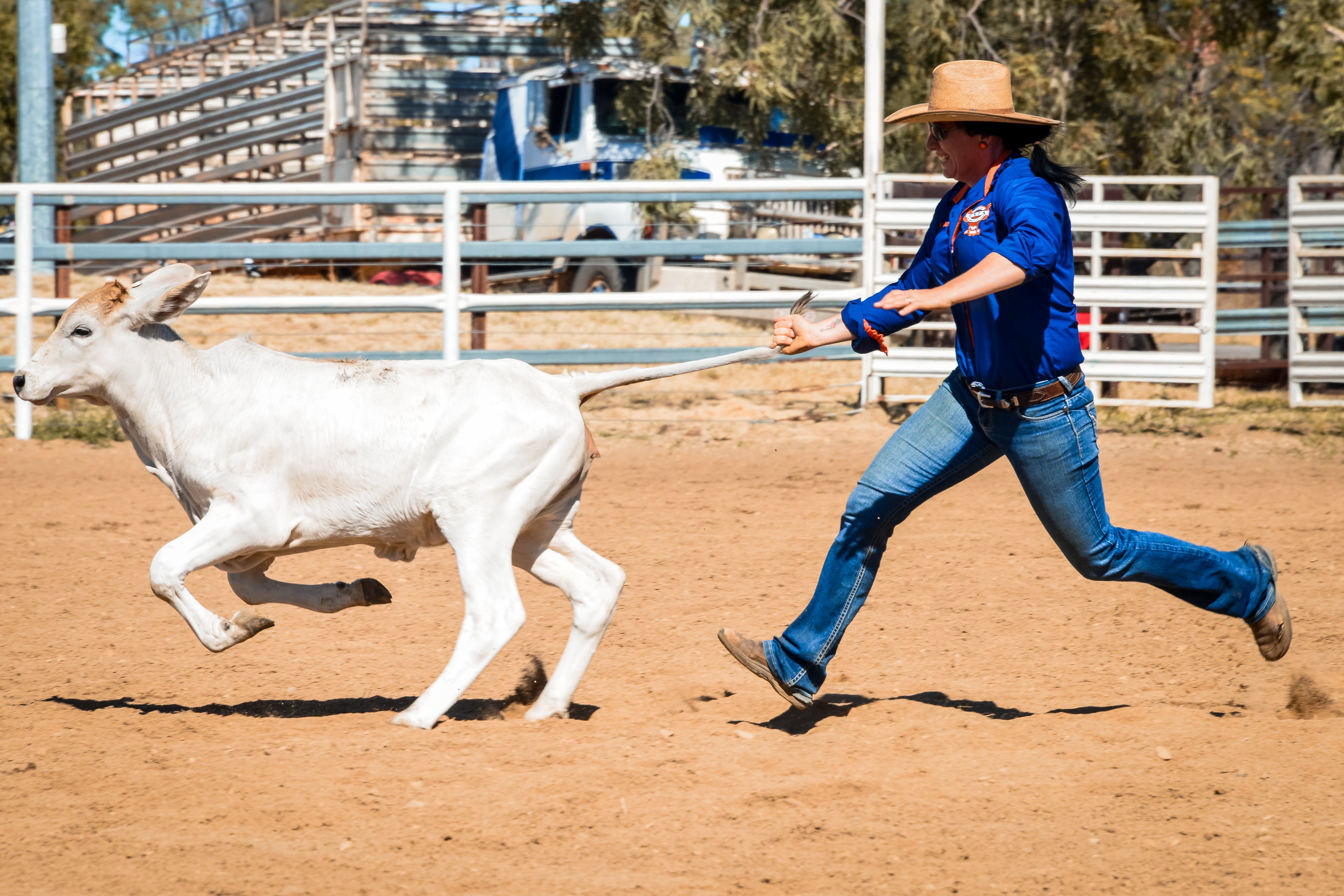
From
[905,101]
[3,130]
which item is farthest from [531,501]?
[3,130]

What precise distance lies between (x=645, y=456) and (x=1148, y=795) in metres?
6.88

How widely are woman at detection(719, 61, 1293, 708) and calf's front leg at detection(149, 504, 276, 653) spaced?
1.52 meters

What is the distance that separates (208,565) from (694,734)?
5.21 feet

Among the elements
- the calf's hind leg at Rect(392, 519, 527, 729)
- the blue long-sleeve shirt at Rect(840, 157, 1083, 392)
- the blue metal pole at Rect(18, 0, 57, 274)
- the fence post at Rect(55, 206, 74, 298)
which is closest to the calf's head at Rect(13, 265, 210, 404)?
the calf's hind leg at Rect(392, 519, 527, 729)

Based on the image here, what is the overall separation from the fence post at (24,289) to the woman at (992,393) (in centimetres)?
777

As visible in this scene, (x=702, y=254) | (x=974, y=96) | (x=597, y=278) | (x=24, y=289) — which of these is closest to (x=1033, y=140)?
(x=974, y=96)

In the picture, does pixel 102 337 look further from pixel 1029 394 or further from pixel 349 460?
pixel 1029 394

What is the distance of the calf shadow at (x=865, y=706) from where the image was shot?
4.67 metres

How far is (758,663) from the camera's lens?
4.66 meters

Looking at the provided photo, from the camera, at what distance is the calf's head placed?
188 inches

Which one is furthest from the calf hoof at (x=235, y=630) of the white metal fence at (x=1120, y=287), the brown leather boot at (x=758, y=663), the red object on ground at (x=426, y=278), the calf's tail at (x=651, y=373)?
the red object on ground at (x=426, y=278)

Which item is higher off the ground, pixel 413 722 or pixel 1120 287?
pixel 1120 287

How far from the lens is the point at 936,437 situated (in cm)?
454

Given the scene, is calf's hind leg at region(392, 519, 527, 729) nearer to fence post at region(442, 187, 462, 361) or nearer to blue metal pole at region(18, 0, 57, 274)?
fence post at region(442, 187, 462, 361)
